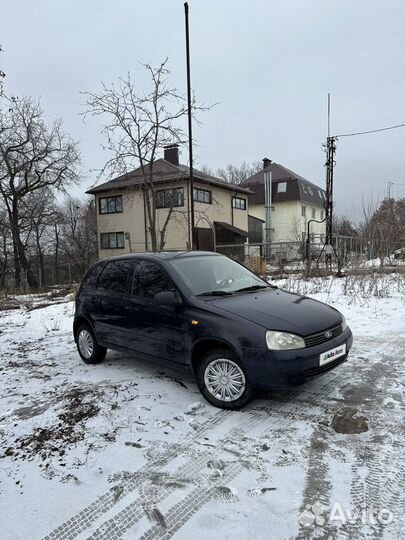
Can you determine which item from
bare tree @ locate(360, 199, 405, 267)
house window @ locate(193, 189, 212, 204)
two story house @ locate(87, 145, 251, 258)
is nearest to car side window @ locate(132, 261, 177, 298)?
bare tree @ locate(360, 199, 405, 267)

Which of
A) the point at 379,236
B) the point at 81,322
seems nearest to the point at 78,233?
the point at 379,236

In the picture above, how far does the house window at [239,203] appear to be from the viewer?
32031mm

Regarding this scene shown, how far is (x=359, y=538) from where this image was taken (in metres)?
2.19

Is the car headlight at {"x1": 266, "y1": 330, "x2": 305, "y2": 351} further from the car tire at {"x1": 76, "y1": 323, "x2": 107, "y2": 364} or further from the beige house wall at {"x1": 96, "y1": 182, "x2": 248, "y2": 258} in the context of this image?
the beige house wall at {"x1": 96, "y1": 182, "x2": 248, "y2": 258}

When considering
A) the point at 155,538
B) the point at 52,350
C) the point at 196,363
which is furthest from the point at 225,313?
the point at 52,350

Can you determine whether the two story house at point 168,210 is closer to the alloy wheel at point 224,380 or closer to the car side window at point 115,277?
the car side window at point 115,277

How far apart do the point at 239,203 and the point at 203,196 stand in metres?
5.18

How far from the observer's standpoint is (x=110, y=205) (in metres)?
30.5

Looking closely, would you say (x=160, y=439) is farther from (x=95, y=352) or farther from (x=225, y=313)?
(x=95, y=352)

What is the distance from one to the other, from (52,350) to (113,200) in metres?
25.1

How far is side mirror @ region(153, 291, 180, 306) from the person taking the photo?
4.27m

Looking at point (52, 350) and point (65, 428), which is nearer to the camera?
point (65, 428)

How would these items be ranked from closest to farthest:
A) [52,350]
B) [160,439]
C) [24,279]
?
[160,439]
[52,350]
[24,279]

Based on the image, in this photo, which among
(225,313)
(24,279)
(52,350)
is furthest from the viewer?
(24,279)
